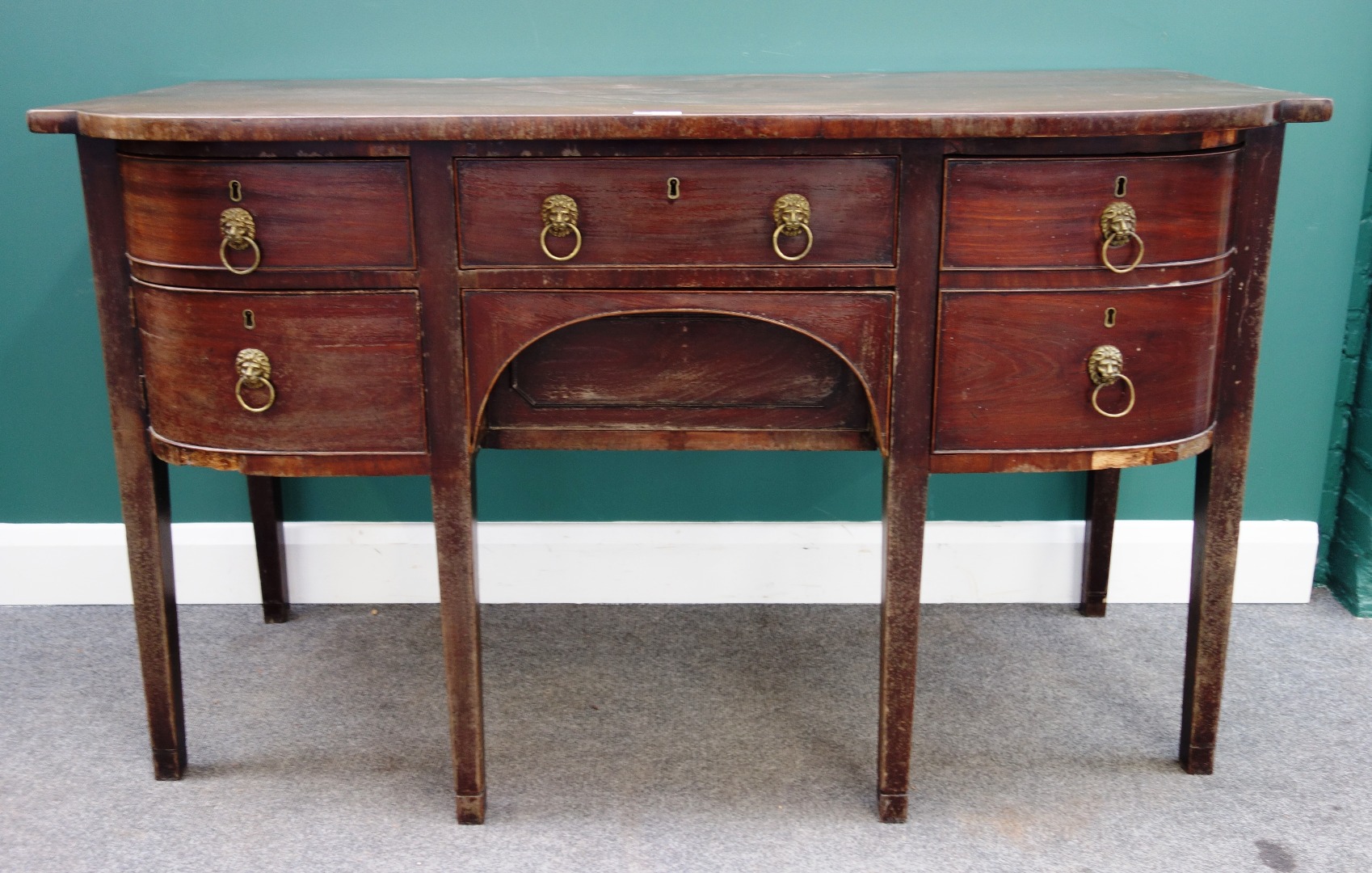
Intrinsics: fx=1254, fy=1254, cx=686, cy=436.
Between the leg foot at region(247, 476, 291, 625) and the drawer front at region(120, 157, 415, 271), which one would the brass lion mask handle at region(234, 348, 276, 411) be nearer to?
the drawer front at region(120, 157, 415, 271)

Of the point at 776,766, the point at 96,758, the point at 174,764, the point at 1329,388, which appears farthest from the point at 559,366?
the point at 1329,388

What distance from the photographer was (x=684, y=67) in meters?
2.21

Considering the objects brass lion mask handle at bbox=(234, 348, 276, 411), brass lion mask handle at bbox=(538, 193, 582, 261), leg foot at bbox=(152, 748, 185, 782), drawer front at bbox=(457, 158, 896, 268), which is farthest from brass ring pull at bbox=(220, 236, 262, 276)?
leg foot at bbox=(152, 748, 185, 782)

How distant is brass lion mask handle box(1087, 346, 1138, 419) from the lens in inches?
63.6

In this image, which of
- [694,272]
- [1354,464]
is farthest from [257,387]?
[1354,464]

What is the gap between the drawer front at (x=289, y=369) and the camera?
162 centimetres

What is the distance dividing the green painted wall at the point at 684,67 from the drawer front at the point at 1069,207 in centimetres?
70

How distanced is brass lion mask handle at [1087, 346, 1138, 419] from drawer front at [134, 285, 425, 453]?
0.88 m

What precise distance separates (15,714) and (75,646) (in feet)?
0.75

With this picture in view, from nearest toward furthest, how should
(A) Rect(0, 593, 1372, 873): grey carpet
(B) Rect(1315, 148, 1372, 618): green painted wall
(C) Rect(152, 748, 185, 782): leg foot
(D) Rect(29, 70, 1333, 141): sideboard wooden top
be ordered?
(D) Rect(29, 70, 1333, 141): sideboard wooden top, (A) Rect(0, 593, 1372, 873): grey carpet, (C) Rect(152, 748, 185, 782): leg foot, (B) Rect(1315, 148, 1372, 618): green painted wall

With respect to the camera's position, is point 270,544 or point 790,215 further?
point 270,544

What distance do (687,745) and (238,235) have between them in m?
1.02

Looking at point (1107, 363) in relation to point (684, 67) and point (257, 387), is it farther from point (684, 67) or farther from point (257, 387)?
point (257, 387)

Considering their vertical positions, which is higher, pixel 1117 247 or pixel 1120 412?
pixel 1117 247
